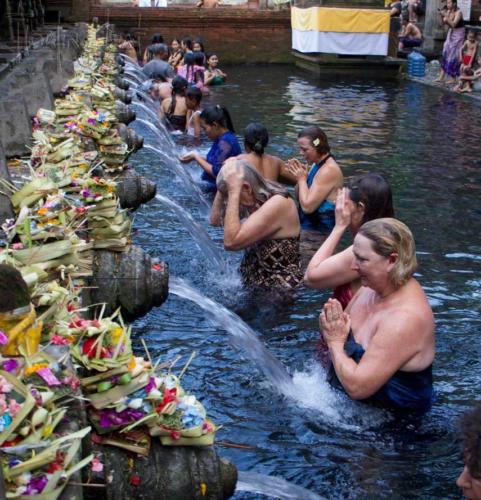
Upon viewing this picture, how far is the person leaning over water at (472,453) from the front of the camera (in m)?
2.77

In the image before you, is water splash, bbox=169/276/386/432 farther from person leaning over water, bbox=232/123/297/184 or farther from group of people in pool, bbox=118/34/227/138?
group of people in pool, bbox=118/34/227/138

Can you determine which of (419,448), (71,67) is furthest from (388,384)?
(71,67)

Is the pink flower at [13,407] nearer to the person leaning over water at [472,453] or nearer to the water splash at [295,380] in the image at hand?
the person leaning over water at [472,453]

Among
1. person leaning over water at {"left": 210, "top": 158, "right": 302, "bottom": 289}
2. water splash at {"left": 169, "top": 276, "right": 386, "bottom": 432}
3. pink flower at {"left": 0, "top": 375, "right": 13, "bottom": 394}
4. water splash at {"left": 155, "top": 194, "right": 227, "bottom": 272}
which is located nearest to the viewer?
pink flower at {"left": 0, "top": 375, "right": 13, "bottom": 394}

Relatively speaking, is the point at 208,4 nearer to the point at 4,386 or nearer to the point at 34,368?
the point at 34,368

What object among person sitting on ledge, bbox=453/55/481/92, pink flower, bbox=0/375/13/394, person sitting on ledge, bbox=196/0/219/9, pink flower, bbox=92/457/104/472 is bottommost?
person sitting on ledge, bbox=453/55/481/92

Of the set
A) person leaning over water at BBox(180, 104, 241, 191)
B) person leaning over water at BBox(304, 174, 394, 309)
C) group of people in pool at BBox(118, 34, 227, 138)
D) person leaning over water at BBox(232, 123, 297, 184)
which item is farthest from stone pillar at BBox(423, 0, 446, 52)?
person leaning over water at BBox(304, 174, 394, 309)

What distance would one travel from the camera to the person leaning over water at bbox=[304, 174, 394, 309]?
16.5 feet

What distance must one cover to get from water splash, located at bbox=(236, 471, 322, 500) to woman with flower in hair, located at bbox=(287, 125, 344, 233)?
3.68 metres

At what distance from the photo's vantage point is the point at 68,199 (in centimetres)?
516

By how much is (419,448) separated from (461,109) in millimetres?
14070

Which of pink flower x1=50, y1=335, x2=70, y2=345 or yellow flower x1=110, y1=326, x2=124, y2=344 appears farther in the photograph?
yellow flower x1=110, y1=326, x2=124, y2=344

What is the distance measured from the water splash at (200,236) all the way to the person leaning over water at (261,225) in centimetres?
107

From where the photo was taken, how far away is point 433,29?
27.6m
